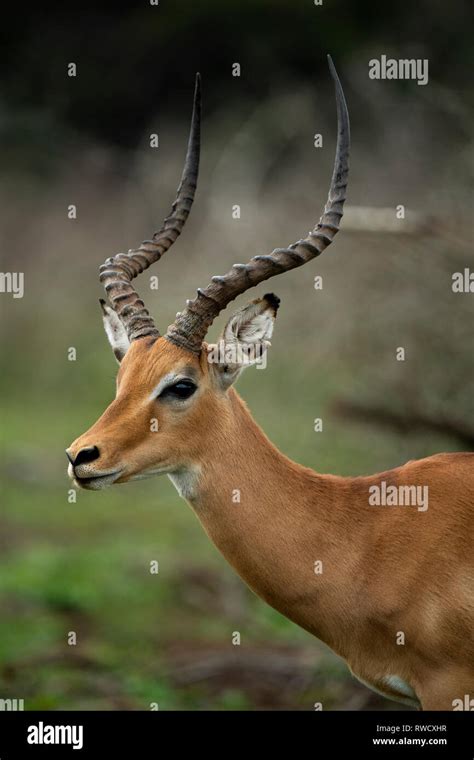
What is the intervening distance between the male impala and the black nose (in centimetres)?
7

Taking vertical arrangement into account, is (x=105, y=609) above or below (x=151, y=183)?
below

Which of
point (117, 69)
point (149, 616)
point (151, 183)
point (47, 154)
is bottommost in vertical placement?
point (149, 616)

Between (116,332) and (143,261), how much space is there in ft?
1.52

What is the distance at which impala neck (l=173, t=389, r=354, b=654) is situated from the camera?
6262 mm

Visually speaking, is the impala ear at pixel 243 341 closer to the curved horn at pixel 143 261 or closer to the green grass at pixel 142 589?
the curved horn at pixel 143 261

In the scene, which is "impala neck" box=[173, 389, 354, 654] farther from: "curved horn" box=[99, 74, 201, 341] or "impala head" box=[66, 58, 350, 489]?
"curved horn" box=[99, 74, 201, 341]

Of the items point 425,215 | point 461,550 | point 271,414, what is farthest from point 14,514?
point 461,550

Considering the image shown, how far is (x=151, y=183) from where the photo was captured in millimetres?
18609

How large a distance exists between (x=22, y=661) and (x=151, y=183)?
967 centimetres

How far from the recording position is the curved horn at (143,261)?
6586 millimetres

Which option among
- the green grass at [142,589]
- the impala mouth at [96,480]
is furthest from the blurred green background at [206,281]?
the impala mouth at [96,480]

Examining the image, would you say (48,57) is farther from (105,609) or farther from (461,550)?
(461,550)

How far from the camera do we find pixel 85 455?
5898 millimetres

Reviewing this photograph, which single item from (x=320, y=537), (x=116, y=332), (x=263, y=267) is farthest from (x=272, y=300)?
(x=320, y=537)
